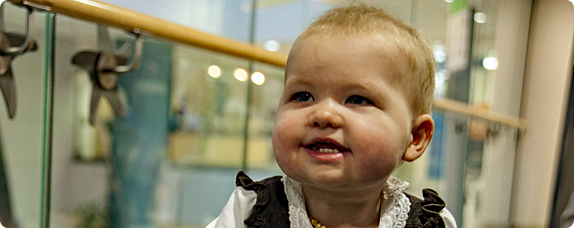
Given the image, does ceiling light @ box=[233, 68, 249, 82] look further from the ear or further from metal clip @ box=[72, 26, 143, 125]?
the ear

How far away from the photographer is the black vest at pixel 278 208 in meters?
0.56

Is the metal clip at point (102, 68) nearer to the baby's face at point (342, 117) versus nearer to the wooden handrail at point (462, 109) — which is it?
the baby's face at point (342, 117)

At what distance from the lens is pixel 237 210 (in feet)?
1.87

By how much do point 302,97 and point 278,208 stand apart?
161 mm

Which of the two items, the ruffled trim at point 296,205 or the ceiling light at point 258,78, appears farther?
the ceiling light at point 258,78

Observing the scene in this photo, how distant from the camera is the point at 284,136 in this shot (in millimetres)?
492

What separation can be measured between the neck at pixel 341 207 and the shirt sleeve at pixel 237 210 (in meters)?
0.08

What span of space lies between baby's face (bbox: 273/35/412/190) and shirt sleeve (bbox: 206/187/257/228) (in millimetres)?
110

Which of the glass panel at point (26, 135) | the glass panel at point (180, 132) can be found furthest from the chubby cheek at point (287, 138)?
the glass panel at point (180, 132)

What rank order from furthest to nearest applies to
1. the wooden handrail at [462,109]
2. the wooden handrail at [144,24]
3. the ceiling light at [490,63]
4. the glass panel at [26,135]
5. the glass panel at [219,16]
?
the ceiling light at [490,63], the wooden handrail at [462,109], the glass panel at [219,16], the glass panel at [26,135], the wooden handrail at [144,24]

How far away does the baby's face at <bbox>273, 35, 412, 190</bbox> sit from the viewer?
47 centimetres

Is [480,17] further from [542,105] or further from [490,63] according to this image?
[542,105]

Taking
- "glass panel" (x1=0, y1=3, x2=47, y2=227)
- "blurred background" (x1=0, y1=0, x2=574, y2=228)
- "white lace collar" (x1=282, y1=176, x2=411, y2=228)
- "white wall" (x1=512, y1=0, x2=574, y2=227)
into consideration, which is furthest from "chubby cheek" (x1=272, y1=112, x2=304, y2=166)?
"white wall" (x1=512, y1=0, x2=574, y2=227)

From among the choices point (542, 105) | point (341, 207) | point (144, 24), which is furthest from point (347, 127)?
point (542, 105)
